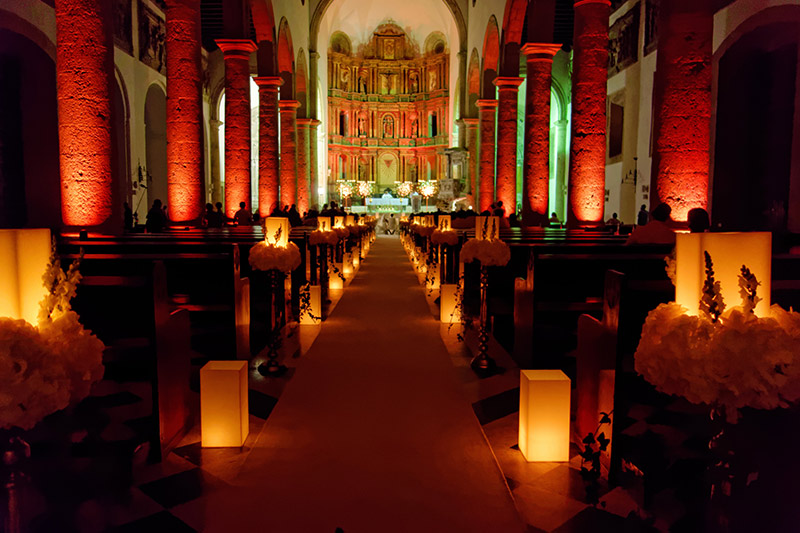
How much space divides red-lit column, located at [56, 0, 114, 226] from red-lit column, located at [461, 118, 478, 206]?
15.5m

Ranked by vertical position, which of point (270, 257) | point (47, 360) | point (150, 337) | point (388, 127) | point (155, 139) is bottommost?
point (150, 337)

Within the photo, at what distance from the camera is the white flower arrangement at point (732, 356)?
1874 mm

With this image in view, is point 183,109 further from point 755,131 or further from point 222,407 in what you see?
point 755,131

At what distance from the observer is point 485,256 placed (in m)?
5.40

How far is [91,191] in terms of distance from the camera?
313 inches

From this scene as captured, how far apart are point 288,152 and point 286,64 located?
3.24 metres

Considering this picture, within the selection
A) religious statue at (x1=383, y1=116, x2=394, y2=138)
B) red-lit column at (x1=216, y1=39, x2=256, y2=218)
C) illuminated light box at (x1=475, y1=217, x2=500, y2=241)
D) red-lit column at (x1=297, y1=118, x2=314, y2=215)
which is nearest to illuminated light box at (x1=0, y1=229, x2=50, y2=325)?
illuminated light box at (x1=475, y1=217, x2=500, y2=241)

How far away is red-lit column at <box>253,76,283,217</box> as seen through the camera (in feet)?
58.3

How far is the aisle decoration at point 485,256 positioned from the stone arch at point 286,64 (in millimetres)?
17451

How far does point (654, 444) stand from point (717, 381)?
84 centimetres

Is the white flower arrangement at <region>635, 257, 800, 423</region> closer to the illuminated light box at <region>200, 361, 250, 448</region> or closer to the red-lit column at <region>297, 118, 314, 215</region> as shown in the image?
the illuminated light box at <region>200, 361, 250, 448</region>

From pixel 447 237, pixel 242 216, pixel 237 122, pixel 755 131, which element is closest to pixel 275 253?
pixel 447 237

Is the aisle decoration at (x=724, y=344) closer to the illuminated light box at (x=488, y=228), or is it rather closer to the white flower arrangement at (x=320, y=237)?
the illuminated light box at (x=488, y=228)

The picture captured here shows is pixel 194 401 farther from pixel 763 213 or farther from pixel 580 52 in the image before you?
pixel 763 213
